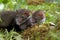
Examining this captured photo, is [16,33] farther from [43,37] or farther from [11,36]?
[43,37]

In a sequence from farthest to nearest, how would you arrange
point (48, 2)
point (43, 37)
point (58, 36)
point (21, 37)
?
point (48, 2) < point (21, 37) < point (43, 37) < point (58, 36)

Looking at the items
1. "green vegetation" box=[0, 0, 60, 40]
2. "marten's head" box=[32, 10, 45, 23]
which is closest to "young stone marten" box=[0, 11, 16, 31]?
"green vegetation" box=[0, 0, 60, 40]

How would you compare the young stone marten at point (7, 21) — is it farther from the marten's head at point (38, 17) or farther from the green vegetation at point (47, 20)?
the marten's head at point (38, 17)

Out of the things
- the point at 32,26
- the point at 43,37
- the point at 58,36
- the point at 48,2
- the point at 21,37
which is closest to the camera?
the point at 58,36

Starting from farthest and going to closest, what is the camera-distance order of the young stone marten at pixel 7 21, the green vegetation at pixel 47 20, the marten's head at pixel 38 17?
the marten's head at pixel 38 17
the young stone marten at pixel 7 21
the green vegetation at pixel 47 20

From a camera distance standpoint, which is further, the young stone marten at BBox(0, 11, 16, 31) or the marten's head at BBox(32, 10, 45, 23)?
the marten's head at BBox(32, 10, 45, 23)

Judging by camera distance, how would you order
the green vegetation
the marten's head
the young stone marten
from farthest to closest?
1. the marten's head
2. the young stone marten
3. the green vegetation

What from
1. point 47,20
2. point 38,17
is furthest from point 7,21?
point 47,20

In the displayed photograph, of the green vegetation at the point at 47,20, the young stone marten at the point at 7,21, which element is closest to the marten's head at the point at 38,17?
the green vegetation at the point at 47,20

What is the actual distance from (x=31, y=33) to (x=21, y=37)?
0.53 ft

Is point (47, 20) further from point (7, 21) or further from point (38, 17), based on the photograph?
point (7, 21)

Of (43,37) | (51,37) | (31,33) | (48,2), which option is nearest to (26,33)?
(31,33)

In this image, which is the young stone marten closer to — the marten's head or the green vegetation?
the green vegetation

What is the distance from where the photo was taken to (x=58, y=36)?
3168 millimetres
